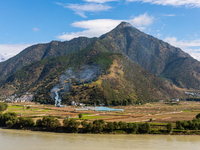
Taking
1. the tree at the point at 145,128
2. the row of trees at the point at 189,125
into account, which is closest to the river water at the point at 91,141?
the tree at the point at 145,128

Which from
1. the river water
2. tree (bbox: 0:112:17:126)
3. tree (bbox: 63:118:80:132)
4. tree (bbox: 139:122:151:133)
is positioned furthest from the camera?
tree (bbox: 0:112:17:126)

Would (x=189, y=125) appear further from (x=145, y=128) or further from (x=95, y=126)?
(x=95, y=126)

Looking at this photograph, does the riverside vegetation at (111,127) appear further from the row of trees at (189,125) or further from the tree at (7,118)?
the tree at (7,118)

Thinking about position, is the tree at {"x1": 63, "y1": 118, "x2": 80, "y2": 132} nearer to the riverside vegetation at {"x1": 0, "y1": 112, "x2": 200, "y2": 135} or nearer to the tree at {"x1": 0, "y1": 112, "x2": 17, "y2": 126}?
the riverside vegetation at {"x1": 0, "y1": 112, "x2": 200, "y2": 135}

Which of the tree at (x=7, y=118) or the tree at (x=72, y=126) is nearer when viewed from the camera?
the tree at (x=72, y=126)

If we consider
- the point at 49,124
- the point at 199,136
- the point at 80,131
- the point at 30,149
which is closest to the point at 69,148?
the point at 30,149

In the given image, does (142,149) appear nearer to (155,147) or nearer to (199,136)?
(155,147)

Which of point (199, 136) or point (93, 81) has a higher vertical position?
point (93, 81)

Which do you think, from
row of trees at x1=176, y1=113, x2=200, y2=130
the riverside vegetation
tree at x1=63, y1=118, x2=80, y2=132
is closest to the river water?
the riverside vegetation
